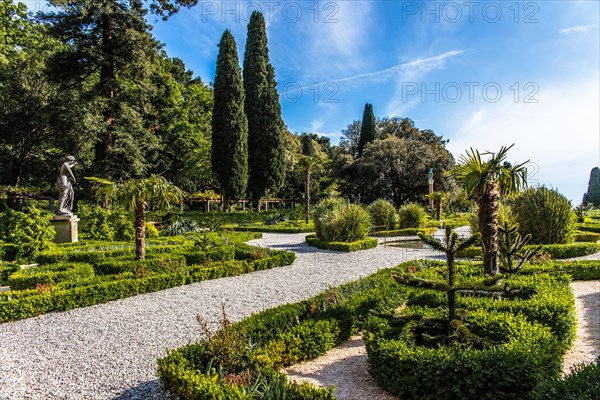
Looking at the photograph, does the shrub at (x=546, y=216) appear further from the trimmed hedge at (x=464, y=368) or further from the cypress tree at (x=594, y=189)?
the cypress tree at (x=594, y=189)

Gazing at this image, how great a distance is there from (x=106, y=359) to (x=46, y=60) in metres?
20.9

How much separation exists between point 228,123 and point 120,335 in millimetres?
22953

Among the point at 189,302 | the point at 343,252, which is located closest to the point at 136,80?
the point at 343,252

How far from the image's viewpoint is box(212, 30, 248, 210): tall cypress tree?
26531 millimetres

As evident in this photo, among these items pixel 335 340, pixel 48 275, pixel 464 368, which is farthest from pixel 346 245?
Answer: pixel 464 368

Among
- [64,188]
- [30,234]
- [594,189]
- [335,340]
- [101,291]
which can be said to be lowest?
[335,340]

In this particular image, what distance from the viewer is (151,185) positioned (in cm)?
870

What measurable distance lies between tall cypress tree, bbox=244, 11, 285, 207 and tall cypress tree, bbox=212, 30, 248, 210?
247cm

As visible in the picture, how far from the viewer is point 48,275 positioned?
24.0 ft

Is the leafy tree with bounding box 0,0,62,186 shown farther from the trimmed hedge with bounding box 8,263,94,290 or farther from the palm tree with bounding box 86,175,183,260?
the trimmed hedge with bounding box 8,263,94,290

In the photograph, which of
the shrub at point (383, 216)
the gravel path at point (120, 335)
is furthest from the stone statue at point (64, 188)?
the shrub at point (383, 216)

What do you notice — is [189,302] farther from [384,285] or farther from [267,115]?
[267,115]

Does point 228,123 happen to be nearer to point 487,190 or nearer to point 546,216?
point 546,216

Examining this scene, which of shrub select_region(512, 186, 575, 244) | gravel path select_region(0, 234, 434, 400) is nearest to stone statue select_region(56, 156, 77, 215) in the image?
gravel path select_region(0, 234, 434, 400)
